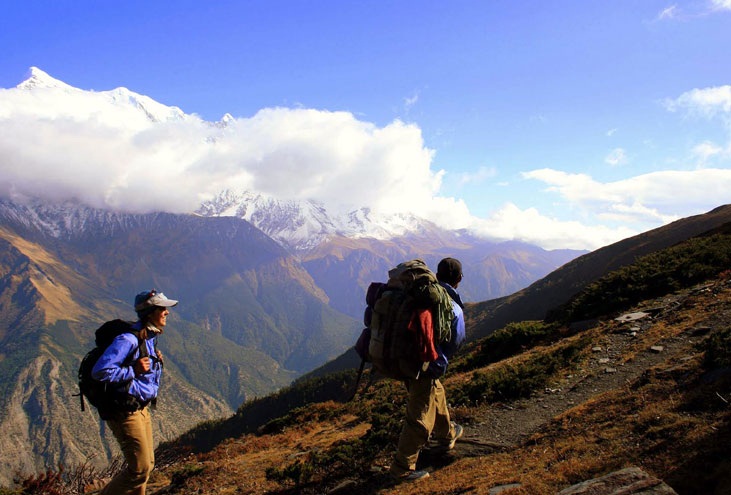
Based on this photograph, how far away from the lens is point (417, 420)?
24.4 feet

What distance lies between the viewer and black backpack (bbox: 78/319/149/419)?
6645 mm

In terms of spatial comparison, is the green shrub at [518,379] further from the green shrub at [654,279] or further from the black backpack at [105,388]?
the black backpack at [105,388]

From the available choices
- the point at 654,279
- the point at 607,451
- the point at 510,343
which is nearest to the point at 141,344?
the point at 607,451

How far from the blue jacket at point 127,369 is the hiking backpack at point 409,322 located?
372 centimetres

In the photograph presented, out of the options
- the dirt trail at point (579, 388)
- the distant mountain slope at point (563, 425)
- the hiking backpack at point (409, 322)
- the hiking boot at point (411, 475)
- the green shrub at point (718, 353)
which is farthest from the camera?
the dirt trail at point (579, 388)

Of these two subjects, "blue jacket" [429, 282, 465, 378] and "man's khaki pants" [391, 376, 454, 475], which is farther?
"man's khaki pants" [391, 376, 454, 475]

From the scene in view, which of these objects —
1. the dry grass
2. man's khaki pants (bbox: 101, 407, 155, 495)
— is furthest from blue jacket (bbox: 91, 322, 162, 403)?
the dry grass

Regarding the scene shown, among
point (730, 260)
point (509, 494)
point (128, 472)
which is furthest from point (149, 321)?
point (730, 260)

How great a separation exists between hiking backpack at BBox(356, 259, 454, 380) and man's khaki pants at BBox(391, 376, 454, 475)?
48 cm

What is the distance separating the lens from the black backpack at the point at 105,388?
21.8 feet

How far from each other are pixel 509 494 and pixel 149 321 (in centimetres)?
635

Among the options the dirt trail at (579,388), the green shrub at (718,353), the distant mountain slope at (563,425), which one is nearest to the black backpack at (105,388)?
the distant mountain slope at (563,425)

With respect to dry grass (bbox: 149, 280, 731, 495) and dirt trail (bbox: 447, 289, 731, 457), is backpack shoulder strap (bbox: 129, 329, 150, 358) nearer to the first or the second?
dry grass (bbox: 149, 280, 731, 495)

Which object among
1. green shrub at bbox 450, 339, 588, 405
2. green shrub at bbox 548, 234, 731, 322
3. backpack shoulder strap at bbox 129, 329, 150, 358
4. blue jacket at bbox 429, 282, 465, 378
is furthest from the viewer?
green shrub at bbox 548, 234, 731, 322
